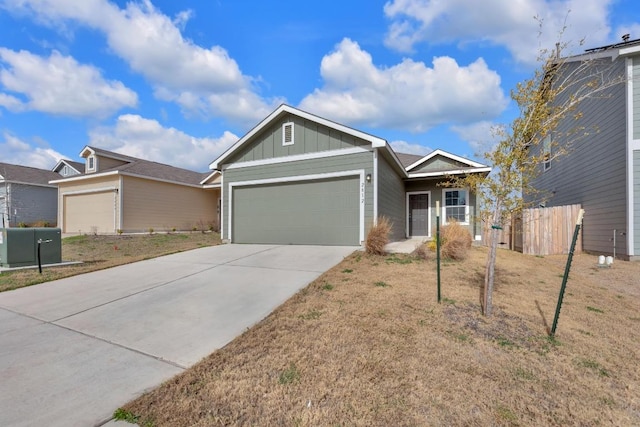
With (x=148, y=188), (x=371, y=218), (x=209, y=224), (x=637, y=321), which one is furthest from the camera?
(x=209, y=224)

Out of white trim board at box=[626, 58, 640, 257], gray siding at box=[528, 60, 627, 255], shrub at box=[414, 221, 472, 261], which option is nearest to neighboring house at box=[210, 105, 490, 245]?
shrub at box=[414, 221, 472, 261]

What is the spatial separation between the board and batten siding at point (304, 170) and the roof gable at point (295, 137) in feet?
1.23

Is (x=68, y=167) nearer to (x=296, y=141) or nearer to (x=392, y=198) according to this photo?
(x=296, y=141)

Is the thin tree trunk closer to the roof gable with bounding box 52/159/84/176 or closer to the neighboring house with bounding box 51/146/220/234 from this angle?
the neighboring house with bounding box 51/146/220/234

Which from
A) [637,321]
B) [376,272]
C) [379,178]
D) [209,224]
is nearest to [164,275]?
[376,272]

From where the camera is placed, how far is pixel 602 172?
10852 mm

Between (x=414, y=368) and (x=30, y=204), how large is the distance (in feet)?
94.4

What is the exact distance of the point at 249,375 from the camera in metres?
2.95

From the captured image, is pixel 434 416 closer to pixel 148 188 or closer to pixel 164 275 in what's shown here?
pixel 164 275

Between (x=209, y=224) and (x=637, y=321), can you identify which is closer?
(x=637, y=321)

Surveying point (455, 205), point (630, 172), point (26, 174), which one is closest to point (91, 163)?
point (26, 174)

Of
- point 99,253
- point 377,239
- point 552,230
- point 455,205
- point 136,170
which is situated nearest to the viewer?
point 377,239

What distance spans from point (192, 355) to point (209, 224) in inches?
758

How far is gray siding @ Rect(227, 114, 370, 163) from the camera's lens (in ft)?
33.8
